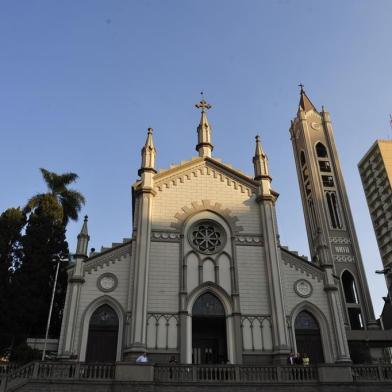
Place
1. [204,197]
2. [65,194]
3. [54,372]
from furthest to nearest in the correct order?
[65,194] < [204,197] < [54,372]

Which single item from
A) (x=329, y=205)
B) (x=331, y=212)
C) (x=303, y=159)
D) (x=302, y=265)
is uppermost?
(x=303, y=159)

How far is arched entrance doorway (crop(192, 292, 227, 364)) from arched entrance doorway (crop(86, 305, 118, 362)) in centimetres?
466

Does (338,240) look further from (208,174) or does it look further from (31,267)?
(31,267)

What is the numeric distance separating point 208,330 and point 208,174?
10.7 metres

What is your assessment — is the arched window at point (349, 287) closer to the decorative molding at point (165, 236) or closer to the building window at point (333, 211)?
the building window at point (333, 211)

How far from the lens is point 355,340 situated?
3109cm

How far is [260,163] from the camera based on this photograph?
103 feet

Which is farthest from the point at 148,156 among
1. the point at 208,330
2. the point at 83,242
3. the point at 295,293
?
the point at 295,293

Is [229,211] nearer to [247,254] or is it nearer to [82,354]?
[247,254]

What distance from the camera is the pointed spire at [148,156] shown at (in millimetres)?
29388

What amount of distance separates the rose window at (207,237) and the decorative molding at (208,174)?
11.4 ft

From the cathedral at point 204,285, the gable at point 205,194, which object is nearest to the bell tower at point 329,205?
the cathedral at point 204,285


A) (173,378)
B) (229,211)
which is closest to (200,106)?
(229,211)

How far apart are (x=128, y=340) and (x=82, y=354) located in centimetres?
256
